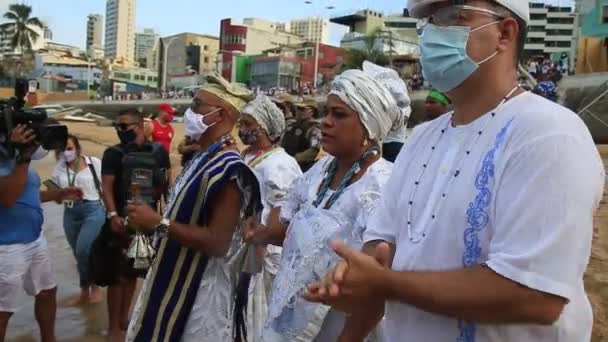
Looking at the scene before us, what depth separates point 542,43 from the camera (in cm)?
10375

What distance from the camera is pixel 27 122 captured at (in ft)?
12.2

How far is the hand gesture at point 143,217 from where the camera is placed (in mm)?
2963

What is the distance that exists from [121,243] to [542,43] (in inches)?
4279

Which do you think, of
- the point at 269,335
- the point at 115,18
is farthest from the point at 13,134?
the point at 115,18

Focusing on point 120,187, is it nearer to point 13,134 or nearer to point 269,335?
point 13,134

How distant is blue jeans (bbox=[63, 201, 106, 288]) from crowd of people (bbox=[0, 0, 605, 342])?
0.79 meters

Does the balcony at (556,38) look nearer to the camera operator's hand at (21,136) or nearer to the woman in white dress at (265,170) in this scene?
the woman in white dress at (265,170)

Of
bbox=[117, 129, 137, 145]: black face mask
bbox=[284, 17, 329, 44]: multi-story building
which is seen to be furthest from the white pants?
bbox=[284, 17, 329, 44]: multi-story building

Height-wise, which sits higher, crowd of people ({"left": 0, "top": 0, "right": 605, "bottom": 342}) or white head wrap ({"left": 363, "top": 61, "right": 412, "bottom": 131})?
white head wrap ({"left": 363, "top": 61, "right": 412, "bottom": 131})

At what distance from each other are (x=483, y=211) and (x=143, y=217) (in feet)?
6.45

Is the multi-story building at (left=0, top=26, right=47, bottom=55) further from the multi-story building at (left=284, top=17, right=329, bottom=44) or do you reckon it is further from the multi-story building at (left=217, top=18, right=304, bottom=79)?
the multi-story building at (left=284, top=17, right=329, bottom=44)

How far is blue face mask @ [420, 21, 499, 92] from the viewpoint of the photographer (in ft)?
5.07

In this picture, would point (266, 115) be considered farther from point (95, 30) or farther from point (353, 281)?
point (95, 30)

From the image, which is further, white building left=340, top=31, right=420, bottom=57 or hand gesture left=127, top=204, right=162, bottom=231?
white building left=340, top=31, right=420, bottom=57
